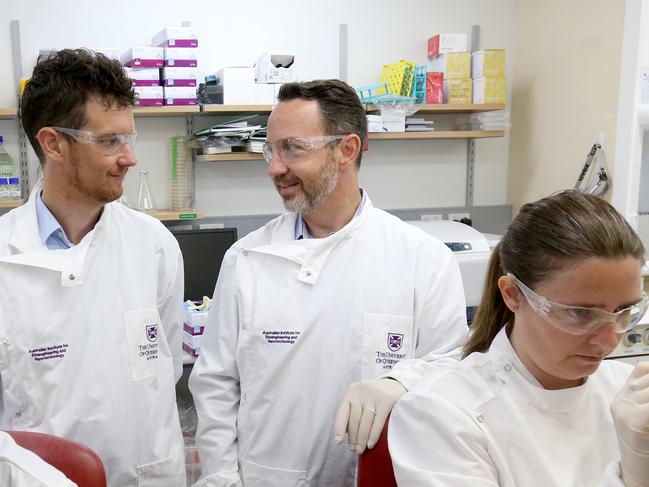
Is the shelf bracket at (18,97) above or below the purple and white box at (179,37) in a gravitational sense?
below

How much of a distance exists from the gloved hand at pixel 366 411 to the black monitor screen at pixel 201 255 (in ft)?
5.25

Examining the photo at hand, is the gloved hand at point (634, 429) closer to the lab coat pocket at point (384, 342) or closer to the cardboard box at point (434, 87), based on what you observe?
the lab coat pocket at point (384, 342)

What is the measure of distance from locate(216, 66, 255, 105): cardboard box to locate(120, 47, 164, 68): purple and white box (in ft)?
0.94

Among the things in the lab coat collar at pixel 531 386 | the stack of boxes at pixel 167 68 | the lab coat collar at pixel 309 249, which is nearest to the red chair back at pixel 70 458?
the lab coat collar at pixel 309 249

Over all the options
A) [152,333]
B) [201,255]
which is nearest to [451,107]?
[201,255]

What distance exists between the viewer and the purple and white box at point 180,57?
2.86 m

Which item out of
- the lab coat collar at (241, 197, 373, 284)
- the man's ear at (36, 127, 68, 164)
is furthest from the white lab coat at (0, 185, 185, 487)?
the lab coat collar at (241, 197, 373, 284)

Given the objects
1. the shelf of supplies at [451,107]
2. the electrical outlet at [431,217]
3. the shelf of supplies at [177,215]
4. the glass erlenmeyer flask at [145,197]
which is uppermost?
the shelf of supplies at [451,107]

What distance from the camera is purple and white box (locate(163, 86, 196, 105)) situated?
288 centimetres

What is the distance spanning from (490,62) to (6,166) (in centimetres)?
232

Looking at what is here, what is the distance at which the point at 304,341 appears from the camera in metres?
1.58

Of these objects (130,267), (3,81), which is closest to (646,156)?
(130,267)

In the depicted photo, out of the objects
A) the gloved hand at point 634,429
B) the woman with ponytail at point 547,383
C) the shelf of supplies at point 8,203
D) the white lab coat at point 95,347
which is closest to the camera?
the gloved hand at point 634,429

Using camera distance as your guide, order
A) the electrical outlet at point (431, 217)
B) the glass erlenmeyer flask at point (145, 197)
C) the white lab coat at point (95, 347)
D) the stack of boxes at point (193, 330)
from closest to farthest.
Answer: the white lab coat at point (95, 347), the stack of boxes at point (193, 330), the glass erlenmeyer flask at point (145, 197), the electrical outlet at point (431, 217)
